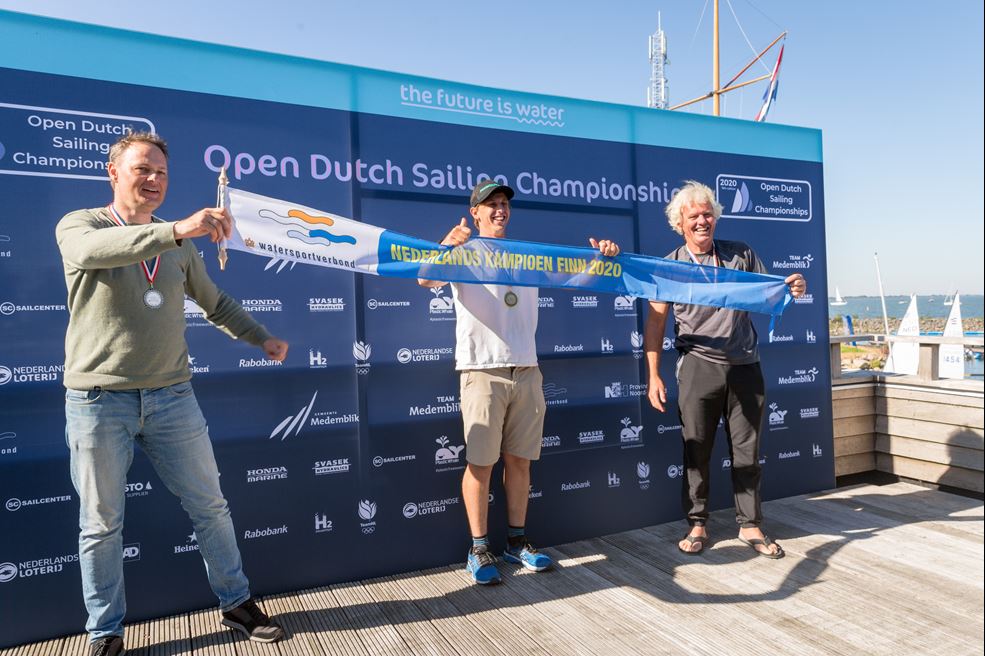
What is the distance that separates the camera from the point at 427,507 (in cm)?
317

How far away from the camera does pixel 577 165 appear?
3.64 m

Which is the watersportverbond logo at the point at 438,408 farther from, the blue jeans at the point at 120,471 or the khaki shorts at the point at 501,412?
the blue jeans at the point at 120,471

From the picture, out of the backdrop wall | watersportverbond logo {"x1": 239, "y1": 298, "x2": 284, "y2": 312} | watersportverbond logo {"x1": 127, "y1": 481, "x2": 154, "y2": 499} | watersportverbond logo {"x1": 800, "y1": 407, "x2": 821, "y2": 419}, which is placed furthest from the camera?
watersportverbond logo {"x1": 800, "y1": 407, "x2": 821, "y2": 419}

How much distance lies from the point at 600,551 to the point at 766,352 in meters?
1.87

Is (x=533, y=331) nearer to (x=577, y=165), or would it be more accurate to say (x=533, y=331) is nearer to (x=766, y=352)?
(x=577, y=165)

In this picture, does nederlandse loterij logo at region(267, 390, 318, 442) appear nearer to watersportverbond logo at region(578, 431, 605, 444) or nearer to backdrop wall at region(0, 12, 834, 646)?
backdrop wall at region(0, 12, 834, 646)

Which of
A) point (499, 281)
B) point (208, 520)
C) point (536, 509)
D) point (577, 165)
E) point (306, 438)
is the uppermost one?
point (577, 165)

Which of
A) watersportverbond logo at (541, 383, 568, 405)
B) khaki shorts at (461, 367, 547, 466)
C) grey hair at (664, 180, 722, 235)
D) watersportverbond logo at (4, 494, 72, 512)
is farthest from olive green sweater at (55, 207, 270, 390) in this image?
grey hair at (664, 180, 722, 235)

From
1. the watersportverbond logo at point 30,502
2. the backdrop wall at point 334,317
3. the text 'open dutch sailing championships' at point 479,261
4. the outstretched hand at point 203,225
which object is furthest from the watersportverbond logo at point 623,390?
the watersportverbond logo at point 30,502

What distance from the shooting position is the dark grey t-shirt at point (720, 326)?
3230 mm

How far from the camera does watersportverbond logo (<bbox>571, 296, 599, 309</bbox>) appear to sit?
3594mm

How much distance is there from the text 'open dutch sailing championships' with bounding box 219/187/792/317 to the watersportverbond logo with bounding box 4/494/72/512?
A: 126 centimetres

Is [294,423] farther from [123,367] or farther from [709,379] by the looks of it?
[709,379]

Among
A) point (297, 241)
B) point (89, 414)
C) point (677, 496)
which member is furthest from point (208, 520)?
point (677, 496)
